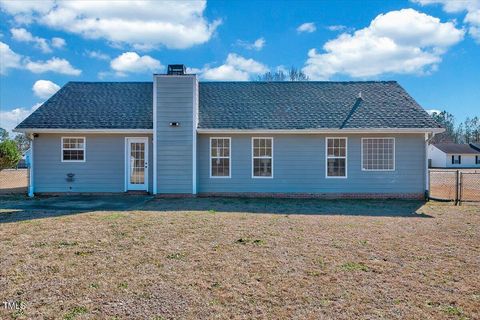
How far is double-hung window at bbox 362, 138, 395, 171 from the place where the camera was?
41.4 ft

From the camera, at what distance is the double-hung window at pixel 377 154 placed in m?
12.6

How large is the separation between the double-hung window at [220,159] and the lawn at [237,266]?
3.97 m

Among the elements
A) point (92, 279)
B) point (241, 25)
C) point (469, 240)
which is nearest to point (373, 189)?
point (469, 240)

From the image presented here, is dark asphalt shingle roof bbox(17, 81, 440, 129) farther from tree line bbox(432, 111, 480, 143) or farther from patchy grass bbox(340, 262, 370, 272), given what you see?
tree line bbox(432, 111, 480, 143)

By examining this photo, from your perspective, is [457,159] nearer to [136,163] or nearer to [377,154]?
[377,154]

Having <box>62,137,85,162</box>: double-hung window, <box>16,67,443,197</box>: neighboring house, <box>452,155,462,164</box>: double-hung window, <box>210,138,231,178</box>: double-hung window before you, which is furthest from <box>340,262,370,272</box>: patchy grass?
<box>452,155,462,164</box>: double-hung window

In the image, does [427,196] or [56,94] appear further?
[56,94]

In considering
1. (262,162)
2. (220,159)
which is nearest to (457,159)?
(262,162)

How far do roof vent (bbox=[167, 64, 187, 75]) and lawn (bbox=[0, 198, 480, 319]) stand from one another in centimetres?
634

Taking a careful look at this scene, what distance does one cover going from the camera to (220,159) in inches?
505

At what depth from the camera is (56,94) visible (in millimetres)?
14867

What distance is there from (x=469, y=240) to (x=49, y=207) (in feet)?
36.4

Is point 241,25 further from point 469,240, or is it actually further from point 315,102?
point 469,240

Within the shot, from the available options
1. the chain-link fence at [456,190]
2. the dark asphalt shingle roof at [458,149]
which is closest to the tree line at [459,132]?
the dark asphalt shingle roof at [458,149]
